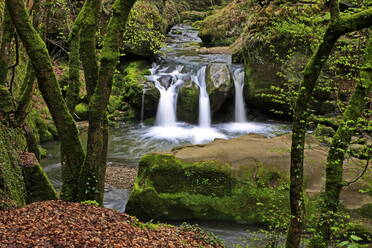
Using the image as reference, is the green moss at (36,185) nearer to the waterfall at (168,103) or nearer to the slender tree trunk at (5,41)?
the slender tree trunk at (5,41)

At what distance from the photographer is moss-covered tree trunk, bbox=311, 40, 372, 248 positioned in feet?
15.6

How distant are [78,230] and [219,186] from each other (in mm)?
4063

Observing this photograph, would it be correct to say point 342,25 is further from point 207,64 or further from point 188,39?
point 188,39

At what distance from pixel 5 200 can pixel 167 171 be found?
3.75 m

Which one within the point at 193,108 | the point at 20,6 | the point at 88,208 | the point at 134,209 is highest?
the point at 20,6

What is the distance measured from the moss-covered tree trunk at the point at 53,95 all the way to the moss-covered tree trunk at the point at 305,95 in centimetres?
414

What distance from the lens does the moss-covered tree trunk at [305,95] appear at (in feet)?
12.5

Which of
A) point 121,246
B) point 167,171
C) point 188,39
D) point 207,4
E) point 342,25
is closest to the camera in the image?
point 342,25

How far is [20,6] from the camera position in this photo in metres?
5.69

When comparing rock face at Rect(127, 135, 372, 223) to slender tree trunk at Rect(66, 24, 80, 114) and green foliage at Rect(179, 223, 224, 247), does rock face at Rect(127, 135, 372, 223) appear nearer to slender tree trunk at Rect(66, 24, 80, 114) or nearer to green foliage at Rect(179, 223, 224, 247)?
green foliage at Rect(179, 223, 224, 247)

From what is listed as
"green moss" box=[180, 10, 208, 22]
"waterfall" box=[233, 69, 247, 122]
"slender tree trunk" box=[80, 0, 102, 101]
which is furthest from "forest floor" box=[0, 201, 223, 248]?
"green moss" box=[180, 10, 208, 22]

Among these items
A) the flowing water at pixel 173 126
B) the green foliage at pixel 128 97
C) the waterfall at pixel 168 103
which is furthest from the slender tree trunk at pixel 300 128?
the green foliage at pixel 128 97

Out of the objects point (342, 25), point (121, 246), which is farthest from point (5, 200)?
point (342, 25)

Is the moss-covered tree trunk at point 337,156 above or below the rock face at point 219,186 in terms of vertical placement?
above
